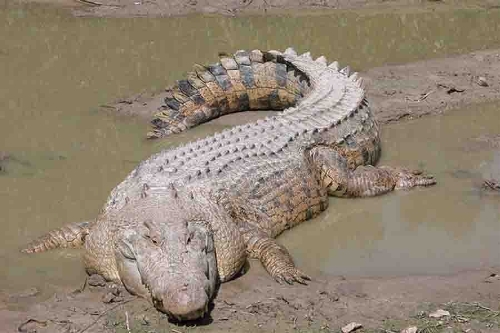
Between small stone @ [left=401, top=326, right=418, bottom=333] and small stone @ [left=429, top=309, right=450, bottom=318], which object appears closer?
small stone @ [left=401, top=326, right=418, bottom=333]

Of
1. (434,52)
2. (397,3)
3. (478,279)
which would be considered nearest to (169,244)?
(478,279)

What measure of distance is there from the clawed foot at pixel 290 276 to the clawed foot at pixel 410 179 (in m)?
1.92

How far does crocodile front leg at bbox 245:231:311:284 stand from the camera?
5635mm

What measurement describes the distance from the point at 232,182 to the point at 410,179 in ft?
6.23

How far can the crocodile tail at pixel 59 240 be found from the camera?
6.09 metres

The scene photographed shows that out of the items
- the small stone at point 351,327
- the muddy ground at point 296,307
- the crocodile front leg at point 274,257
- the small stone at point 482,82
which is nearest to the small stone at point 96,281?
the muddy ground at point 296,307

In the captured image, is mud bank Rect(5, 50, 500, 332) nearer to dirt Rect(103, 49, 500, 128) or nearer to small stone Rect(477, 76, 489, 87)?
dirt Rect(103, 49, 500, 128)

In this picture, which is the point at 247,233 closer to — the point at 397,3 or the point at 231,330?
the point at 231,330

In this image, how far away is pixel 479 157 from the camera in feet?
25.8

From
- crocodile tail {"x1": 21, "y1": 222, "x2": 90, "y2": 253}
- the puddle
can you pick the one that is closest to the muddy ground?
the puddle

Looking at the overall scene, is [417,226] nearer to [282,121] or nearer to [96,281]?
[282,121]

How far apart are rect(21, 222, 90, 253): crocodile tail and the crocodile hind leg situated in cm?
193

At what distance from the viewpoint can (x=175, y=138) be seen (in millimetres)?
8305

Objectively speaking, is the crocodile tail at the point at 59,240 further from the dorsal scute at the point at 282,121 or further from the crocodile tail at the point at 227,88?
the crocodile tail at the point at 227,88
